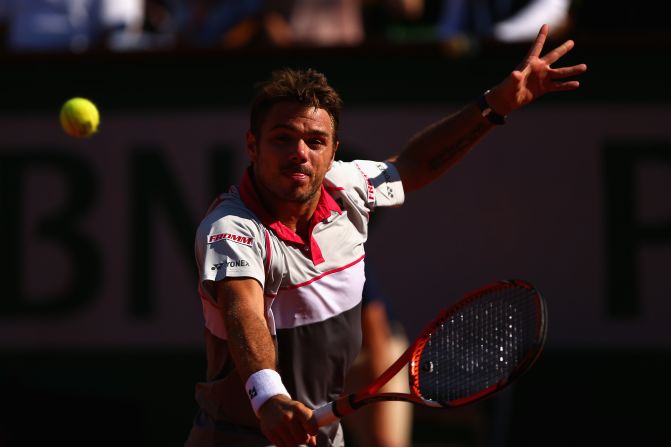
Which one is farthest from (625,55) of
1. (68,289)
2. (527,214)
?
(68,289)

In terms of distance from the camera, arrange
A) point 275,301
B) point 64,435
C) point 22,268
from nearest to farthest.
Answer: point 275,301
point 64,435
point 22,268

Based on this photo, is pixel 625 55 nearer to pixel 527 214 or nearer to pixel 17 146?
pixel 527 214

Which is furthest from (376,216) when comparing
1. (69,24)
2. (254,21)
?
(69,24)

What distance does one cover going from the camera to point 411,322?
24.2ft

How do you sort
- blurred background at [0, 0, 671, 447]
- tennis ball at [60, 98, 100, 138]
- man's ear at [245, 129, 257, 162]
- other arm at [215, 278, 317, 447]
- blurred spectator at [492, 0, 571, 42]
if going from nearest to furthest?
1. other arm at [215, 278, 317, 447]
2. man's ear at [245, 129, 257, 162]
3. tennis ball at [60, 98, 100, 138]
4. blurred background at [0, 0, 671, 447]
5. blurred spectator at [492, 0, 571, 42]

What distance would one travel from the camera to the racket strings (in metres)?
4.05

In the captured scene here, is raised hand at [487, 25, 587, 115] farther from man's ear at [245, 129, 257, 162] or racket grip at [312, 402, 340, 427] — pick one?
racket grip at [312, 402, 340, 427]

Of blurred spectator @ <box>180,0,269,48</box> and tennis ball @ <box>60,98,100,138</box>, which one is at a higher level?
blurred spectator @ <box>180,0,269,48</box>

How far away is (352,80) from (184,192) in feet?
3.79

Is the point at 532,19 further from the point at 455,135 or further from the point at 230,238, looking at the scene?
the point at 230,238

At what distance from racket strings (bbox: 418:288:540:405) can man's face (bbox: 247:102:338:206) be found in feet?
2.17

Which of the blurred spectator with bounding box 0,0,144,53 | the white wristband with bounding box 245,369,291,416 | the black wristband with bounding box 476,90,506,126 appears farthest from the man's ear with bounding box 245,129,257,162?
the blurred spectator with bounding box 0,0,144,53

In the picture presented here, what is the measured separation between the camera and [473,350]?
4.22 metres

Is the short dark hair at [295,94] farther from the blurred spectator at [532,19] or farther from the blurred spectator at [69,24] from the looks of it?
the blurred spectator at [69,24]
